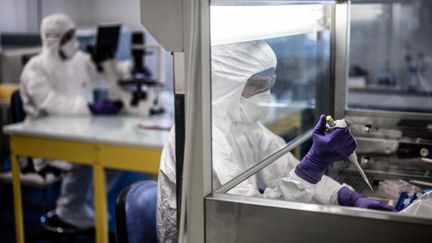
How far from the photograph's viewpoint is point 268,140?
1751 millimetres

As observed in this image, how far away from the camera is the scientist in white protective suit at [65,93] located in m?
3.16

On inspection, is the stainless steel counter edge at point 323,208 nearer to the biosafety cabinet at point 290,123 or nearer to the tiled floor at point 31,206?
the biosafety cabinet at point 290,123

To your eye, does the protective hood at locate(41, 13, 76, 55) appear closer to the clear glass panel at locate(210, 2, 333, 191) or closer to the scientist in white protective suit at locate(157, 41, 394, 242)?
the clear glass panel at locate(210, 2, 333, 191)

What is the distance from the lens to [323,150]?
3.93ft

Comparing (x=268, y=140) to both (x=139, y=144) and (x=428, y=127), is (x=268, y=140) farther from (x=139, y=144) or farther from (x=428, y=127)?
(x=139, y=144)

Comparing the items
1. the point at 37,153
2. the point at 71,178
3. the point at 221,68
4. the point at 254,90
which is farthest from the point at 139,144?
the point at 221,68

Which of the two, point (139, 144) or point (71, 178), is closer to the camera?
point (139, 144)

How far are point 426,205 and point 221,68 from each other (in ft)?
1.84

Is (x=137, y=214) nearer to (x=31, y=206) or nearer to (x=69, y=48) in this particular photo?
(x=69, y=48)

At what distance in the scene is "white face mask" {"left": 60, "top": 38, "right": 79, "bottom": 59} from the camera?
361 centimetres

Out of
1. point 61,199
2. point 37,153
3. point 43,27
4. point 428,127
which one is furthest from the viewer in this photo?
point 43,27

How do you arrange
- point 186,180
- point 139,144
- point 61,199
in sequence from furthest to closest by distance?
point 61,199 → point 139,144 → point 186,180

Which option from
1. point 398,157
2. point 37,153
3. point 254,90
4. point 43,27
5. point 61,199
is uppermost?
point 43,27

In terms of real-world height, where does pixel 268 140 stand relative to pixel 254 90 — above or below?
below
